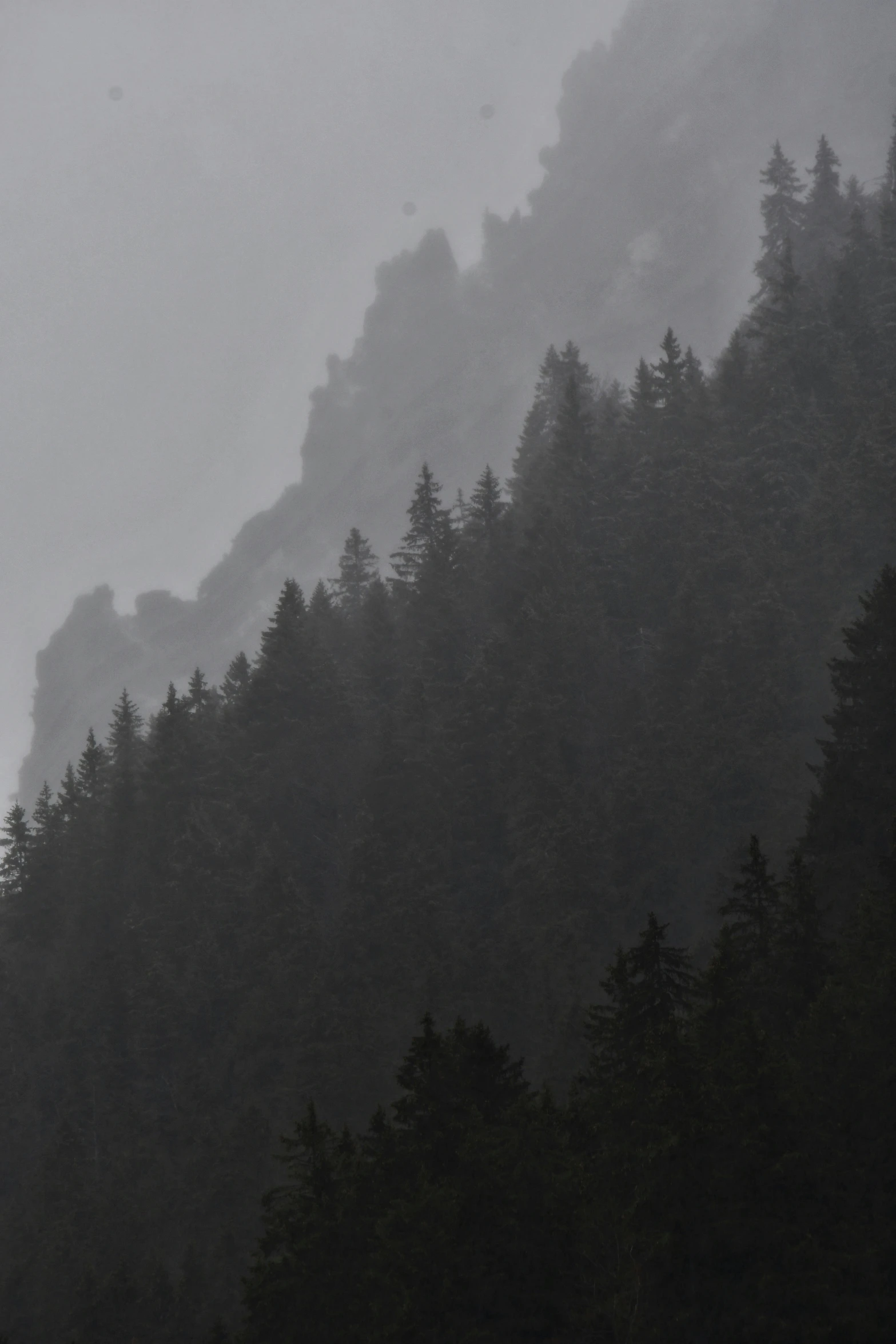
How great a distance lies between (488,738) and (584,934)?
41.9 ft

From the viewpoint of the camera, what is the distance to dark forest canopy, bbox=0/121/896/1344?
17.2 meters

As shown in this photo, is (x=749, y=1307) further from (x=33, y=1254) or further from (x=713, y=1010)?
(x=33, y=1254)

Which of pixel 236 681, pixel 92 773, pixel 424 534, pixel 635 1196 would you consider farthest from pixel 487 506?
pixel 635 1196

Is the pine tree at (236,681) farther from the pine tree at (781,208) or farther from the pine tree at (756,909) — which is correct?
the pine tree at (781,208)

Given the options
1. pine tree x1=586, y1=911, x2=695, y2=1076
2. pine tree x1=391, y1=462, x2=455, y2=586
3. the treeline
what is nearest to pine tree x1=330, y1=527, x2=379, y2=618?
pine tree x1=391, y1=462, x2=455, y2=586

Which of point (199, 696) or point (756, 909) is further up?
point (199, 696)

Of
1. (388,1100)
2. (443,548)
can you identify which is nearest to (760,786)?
(388,1100)

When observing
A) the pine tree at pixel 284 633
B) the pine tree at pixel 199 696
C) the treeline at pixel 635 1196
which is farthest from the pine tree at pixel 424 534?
the treeline at pixel 635 1196

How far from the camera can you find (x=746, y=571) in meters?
55.5

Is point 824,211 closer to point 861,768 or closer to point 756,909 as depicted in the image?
point 861,768

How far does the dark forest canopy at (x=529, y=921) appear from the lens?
17.2 metres

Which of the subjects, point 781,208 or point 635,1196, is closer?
point 635,1196

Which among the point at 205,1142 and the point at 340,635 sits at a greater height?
the point at 340,635

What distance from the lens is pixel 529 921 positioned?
47938mm
